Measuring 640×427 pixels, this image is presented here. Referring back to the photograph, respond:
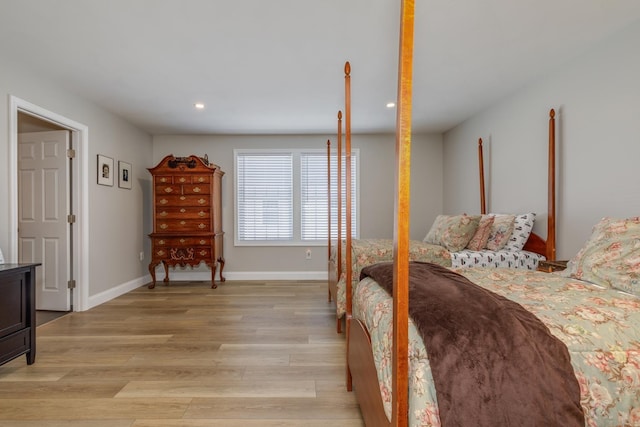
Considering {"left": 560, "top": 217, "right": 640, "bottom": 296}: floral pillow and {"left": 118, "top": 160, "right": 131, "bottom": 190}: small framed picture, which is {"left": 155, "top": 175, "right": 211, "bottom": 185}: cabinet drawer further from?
{"left": 560, "top": 217, "right": 640, "bottom": 296}: floral pillow

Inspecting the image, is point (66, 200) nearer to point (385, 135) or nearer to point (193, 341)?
point (193, 341)

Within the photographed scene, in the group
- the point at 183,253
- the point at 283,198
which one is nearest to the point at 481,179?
the point at 283,198

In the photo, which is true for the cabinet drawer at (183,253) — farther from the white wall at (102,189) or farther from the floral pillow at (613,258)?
the floral pillow at (613,258)

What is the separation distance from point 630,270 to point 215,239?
4.31m

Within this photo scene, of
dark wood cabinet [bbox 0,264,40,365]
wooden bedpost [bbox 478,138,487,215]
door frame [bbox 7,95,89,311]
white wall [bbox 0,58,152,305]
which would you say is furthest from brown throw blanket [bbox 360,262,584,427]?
door frame [bbox 7,95,89,311]

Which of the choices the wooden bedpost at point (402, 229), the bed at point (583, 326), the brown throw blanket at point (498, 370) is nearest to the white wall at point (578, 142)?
the bed at point (583, 326)

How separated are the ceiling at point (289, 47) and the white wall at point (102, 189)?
0.16m

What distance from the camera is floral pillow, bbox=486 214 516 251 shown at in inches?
120

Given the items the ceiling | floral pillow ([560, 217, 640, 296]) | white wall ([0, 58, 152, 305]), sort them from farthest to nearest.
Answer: white wall ([0, 58, 152, 305]), the ceiling, floral pillow ([560, 217, 640, 296])

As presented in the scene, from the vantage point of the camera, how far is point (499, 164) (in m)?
3.67

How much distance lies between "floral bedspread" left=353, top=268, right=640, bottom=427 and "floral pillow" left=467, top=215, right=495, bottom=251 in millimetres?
1731

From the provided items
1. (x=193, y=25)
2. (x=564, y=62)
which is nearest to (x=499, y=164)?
(x=564, y=62)

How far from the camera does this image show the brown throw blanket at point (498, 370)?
33.6 inches

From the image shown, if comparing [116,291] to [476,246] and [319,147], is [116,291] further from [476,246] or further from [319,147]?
[476,246]
